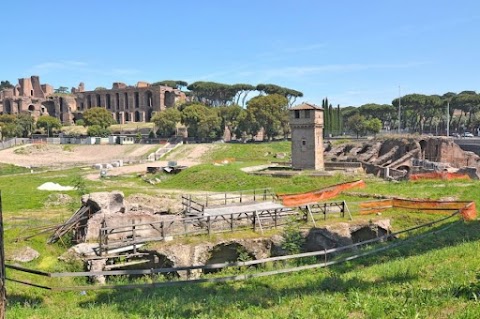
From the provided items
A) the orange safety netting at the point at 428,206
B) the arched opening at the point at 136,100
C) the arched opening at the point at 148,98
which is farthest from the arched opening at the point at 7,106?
the orange safety netting at the point at 428,206

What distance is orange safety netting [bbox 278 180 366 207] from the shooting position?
2461 cm

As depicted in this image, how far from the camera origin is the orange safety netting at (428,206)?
65.1 feet

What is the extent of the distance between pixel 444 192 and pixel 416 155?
2340cm

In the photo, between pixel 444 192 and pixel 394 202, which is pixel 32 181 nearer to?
pixel 394 202

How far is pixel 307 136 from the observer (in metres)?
41.0

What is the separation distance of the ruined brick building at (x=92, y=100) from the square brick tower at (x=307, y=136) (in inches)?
3087

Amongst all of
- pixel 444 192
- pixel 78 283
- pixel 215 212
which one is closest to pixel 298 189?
pixel 444 192

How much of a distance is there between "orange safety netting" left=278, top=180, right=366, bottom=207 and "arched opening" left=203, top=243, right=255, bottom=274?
716cm

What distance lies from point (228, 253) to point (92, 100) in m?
123

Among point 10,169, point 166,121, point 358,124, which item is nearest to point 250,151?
point 166,121

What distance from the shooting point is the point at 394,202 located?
74.4 ft

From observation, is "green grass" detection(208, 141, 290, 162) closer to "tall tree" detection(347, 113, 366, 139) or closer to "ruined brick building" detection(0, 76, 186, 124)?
"tall tree" detection(347, 113, 366, 139)

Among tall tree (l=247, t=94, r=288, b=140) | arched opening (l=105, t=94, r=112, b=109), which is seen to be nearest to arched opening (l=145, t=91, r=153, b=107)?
arched opening (l=105, t=94, r=112, b=109)

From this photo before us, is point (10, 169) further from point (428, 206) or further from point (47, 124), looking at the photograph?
point (428, 206)
